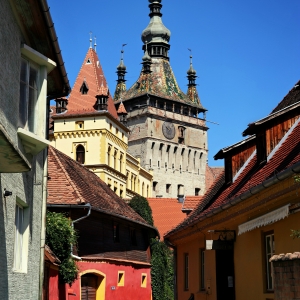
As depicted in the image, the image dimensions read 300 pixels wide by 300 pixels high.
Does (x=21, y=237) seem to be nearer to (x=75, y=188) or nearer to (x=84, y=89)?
(x=75, y=188)

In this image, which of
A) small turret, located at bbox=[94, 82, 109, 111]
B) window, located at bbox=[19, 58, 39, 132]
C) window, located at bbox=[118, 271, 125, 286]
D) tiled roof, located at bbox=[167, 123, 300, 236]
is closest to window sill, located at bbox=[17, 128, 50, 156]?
window, located at bbox=[19, 58, 39, 132]

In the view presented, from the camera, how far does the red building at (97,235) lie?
23.6m

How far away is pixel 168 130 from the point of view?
335 ft

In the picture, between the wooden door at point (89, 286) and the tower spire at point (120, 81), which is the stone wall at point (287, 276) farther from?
the tower spire at point (120, 81)

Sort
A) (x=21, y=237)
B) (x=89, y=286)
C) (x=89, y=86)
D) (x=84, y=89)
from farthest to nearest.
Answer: (x=89, y=86)
(x=84, y=89)
(x=89, y=286)
(x=21, y=237)

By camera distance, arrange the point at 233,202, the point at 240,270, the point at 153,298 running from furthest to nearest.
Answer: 1. the point at 153,298
2. the point at 240,270
3. the point at 233,202

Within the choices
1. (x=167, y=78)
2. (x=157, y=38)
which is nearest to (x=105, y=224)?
(x=167, y=78)

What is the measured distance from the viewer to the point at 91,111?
70875 millimetres

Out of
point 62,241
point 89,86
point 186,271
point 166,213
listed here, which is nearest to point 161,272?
point 186,271

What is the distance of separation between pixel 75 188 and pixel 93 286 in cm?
428

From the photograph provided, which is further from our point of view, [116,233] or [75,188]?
[116,233]

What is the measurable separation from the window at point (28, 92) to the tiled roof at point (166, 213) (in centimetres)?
5657

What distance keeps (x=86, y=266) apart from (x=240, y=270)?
40.1 feet

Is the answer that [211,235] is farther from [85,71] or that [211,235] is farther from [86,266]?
[85,71]
